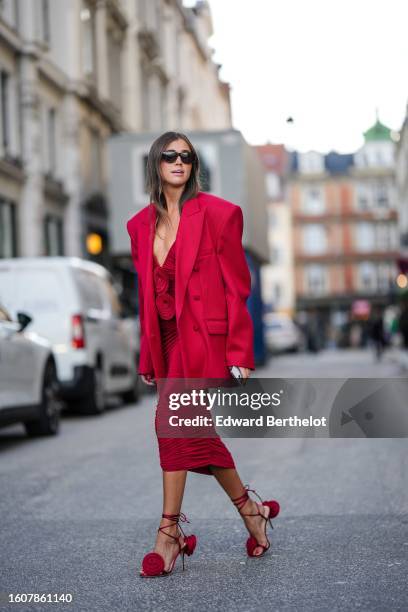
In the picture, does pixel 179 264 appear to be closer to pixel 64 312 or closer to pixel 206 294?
pixel 206 294

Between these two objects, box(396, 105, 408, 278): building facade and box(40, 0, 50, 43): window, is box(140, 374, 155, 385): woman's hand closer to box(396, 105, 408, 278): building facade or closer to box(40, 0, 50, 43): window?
box(40, 0, 50, 43): window

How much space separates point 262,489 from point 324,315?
258ft

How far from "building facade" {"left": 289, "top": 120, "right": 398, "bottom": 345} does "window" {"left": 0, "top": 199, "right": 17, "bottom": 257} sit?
199ft

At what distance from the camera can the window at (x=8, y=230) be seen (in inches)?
942

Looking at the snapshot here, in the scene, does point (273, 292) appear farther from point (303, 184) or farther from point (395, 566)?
point (395, 566)

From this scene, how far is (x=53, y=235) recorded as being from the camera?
27766 millimetres

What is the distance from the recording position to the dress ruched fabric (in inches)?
186

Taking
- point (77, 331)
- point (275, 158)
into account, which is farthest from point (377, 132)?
point (77, 331)

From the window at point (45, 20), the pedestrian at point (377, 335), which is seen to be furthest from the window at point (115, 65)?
the pedestrian at point (377, 335)

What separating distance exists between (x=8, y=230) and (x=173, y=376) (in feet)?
66.3

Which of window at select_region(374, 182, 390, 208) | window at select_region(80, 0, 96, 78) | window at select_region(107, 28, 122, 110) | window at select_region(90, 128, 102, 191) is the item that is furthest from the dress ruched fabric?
window at select_region(374, 182, 390, 208)

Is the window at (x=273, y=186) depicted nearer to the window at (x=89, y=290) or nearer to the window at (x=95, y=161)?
the window at (x=95, y=161)

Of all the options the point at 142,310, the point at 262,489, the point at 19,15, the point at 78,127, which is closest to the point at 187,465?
the point at 142,310

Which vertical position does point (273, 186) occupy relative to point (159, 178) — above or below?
above
